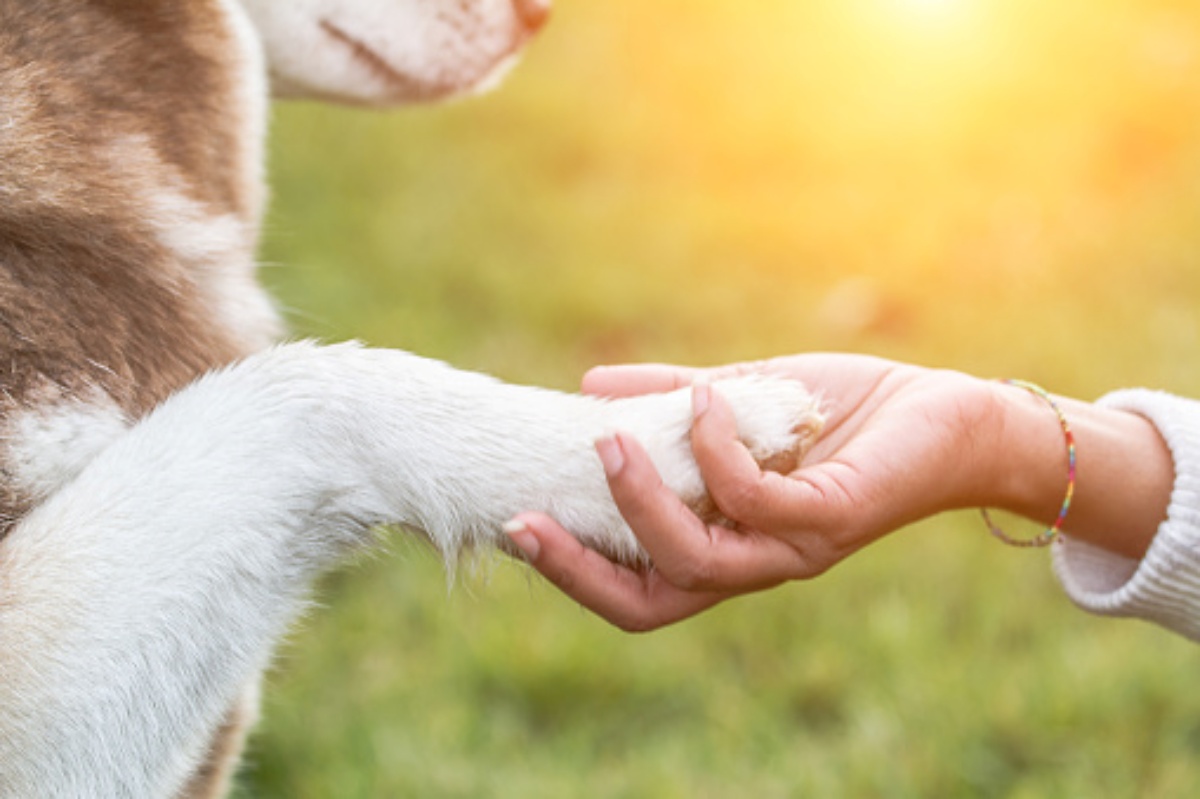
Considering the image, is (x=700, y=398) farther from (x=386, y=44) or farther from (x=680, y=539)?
(x=386, y=44)

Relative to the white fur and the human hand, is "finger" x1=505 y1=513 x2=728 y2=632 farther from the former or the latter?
the white fur

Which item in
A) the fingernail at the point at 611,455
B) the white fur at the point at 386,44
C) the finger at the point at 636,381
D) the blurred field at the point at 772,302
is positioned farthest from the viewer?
the blurred field at the point at 772,302

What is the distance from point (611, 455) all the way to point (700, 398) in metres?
0.14

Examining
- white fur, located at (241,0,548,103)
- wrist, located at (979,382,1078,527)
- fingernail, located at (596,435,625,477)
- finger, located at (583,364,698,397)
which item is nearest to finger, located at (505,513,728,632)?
fingernail, located at (596,435,625,477)

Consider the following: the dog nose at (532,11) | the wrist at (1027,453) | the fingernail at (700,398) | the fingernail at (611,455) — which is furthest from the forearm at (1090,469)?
the dog nose at (532,11)

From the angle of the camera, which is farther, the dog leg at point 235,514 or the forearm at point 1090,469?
the forearm at point 1090,469

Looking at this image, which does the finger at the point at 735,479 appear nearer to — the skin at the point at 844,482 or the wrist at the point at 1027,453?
the skin at the point at 844,482

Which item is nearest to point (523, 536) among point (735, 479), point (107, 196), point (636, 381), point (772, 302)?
point (735, 479)

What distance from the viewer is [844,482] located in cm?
167

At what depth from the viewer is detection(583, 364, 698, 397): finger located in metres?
1.83

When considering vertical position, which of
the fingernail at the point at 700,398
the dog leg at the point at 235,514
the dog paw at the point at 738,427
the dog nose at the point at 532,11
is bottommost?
the dog leg at the point at 235,514

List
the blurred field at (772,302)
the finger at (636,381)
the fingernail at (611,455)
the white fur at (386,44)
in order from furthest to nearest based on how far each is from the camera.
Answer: the blurred field at (772,302) → the white fur at (386,44) → the finger at (636,381) → the fingernail at (611,455)

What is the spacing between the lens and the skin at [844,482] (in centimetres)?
154

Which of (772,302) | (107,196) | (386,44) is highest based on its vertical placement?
(386,44)
